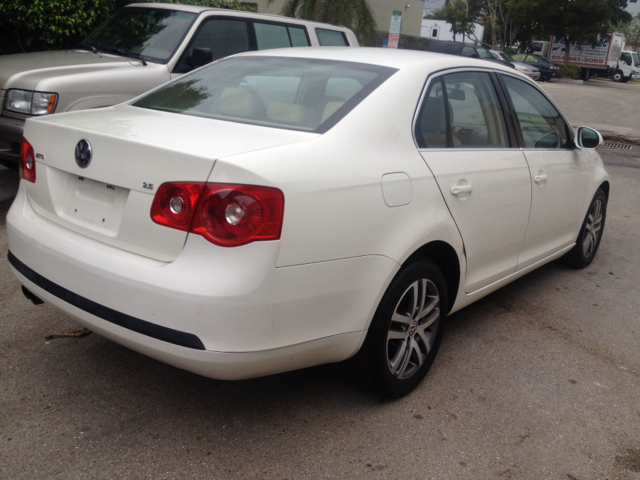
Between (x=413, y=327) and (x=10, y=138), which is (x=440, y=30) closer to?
(x=10, y=138)

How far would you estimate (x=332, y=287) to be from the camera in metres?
2.61

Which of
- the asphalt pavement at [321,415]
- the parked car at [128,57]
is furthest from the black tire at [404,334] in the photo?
the parked car at [128,57]

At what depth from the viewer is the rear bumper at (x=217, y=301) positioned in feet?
7.82

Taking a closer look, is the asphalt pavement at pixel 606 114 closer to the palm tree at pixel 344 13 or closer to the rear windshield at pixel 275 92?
the palm tree at pixel 344 13

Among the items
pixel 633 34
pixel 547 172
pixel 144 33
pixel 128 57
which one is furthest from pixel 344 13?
pixel 633 34

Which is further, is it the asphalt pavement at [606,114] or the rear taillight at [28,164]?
the asphalt pavement at [606,114]

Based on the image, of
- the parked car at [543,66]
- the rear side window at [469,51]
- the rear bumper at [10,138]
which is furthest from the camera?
the parked car at [543,66]

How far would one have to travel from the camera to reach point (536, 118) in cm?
441

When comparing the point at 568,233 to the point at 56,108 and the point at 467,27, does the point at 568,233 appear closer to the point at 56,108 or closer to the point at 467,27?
the point at 56,108

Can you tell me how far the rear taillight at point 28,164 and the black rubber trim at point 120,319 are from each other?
466mm

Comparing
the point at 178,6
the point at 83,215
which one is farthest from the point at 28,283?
the point at 178,6

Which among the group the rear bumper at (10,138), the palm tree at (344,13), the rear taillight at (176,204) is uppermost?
the palm tree at (344,13)

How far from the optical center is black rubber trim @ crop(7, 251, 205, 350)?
7.95 ft

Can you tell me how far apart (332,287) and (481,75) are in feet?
6.38
